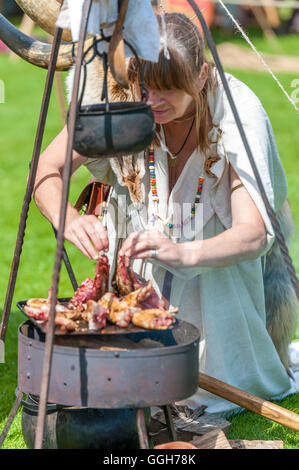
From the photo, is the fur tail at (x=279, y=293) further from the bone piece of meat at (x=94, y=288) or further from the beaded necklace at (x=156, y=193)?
the bone piece of meat at (x=94, y=288)

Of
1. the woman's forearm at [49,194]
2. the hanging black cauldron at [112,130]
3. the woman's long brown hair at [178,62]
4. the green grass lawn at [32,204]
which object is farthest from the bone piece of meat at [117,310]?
the green grass lawn at [32,204]

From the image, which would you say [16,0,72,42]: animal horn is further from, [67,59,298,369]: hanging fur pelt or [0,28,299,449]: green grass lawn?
[0,28,299,449]: green grass lawn

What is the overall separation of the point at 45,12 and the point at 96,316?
4.56 ft

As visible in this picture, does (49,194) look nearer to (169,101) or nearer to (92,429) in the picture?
(169,101)

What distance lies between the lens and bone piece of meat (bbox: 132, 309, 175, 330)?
2285 mm

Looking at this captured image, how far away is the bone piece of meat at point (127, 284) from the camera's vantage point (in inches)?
97.7

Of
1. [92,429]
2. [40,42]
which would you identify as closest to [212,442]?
[92,429]

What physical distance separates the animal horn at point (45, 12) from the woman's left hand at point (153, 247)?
1.06m

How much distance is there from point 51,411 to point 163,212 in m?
0.95

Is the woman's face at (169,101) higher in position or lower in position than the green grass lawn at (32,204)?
higher

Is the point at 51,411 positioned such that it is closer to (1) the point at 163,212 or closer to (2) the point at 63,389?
(2) the point at 63,389

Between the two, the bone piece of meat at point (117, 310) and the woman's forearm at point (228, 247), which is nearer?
the bone piece of meat at point (117, 310)

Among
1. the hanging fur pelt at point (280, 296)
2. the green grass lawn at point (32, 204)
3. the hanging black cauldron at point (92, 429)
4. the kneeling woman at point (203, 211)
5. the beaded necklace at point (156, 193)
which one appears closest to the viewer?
the hanging black cauldron at point (92, 429)

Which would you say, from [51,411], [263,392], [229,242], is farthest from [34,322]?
[263,392]
